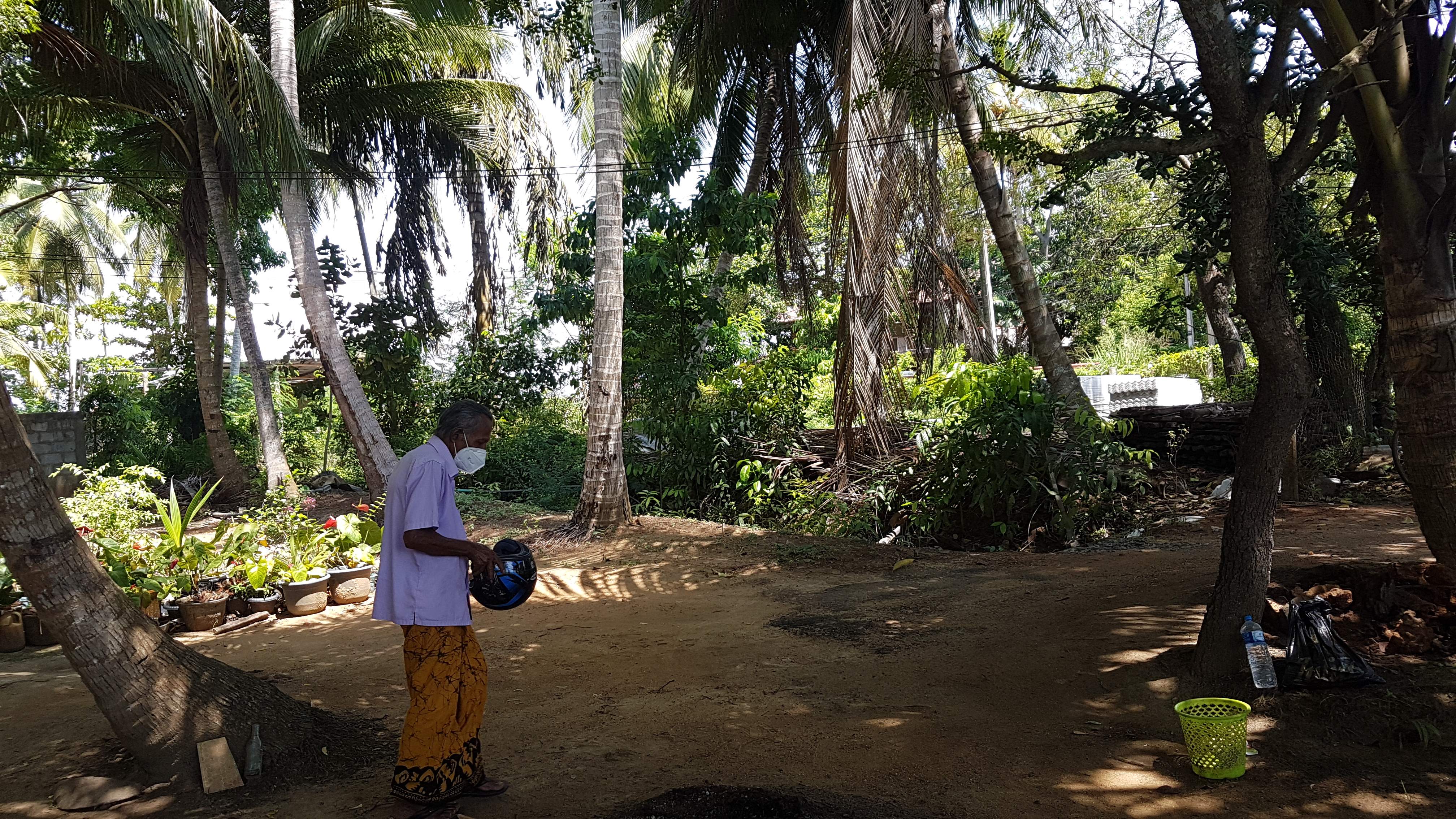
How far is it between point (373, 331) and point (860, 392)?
9317 millimetres

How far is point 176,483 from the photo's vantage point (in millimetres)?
16297

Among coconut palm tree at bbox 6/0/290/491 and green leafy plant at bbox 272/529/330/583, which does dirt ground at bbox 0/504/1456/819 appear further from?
coconut palm tree at bbox 6/0/290/491

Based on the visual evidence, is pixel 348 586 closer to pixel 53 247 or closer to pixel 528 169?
pixel 528 169

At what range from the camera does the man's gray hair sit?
361cm

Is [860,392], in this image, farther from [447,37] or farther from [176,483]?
[176,483]

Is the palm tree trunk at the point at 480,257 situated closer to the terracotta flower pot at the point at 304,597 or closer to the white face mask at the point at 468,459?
the terracotta flower pot at the point at 304,597

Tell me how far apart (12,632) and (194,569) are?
1.13 metres

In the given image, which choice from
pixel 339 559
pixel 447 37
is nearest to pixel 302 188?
pixel 447 37

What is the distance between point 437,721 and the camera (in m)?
3.43

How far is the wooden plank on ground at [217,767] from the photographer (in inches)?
141

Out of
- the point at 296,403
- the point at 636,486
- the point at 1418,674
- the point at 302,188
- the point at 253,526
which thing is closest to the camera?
the point at 1418,674

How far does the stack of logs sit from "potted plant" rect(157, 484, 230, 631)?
9590 mm

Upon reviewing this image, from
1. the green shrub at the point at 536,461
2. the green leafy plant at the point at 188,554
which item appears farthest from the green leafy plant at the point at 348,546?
the green shrub at the point at 536,461

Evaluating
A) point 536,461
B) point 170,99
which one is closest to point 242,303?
point 170,99
